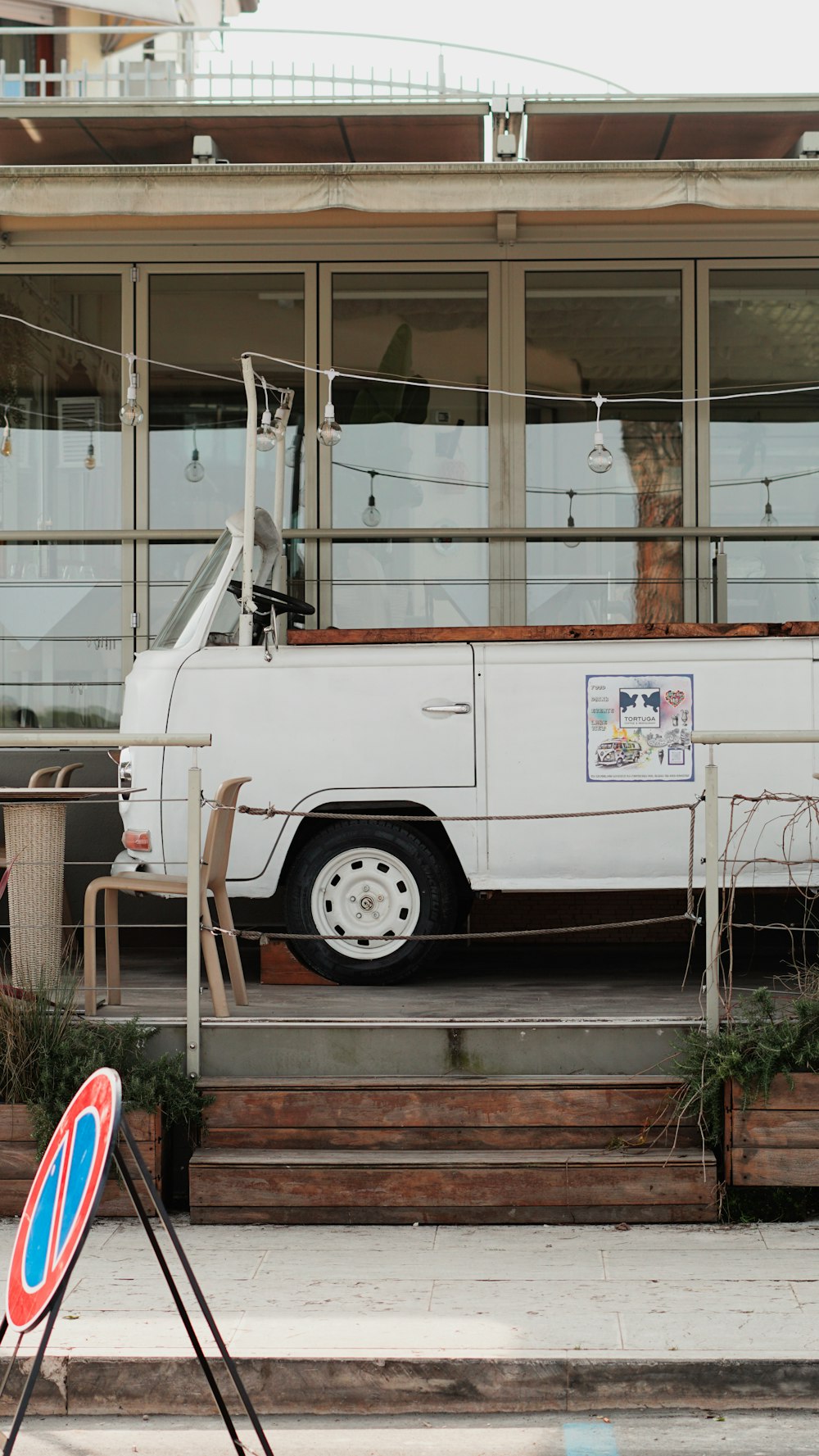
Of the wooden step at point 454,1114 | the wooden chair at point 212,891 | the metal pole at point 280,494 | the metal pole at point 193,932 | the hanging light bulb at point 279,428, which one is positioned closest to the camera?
the wooden step at point 454,1114

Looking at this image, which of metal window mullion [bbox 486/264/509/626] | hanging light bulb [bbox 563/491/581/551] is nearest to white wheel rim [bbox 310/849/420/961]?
metal window mullion [bbox 486/264/509/626]

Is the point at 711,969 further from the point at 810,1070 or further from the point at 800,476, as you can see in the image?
the point at 800,476

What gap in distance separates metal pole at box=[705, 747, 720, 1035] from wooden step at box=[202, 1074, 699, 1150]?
0.35 m

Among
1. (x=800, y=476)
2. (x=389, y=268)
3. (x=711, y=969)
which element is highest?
(x=389, y=268)

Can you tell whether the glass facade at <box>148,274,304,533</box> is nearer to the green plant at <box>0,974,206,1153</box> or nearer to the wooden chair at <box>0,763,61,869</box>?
the wooden chair at <box>0,763,61,869</box>

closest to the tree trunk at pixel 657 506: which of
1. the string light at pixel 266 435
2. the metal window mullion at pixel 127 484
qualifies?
the string light at pixel 266 435

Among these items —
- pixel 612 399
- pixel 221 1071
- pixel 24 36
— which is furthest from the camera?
pixel 24 36

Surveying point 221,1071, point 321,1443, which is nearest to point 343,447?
point 221,1071

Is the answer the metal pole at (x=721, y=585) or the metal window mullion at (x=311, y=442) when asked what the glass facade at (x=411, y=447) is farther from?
the metal pole at (x=721, y=585)

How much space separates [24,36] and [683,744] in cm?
1295

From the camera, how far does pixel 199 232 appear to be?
376 inches

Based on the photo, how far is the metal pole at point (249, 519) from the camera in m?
7.04

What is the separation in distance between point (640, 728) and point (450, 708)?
918mm

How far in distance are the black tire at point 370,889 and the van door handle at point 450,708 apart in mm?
602
